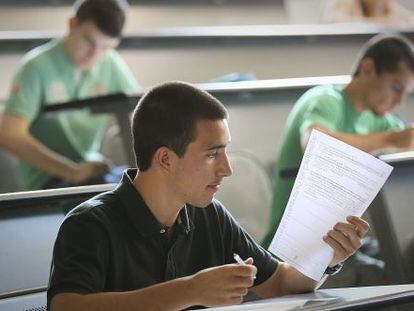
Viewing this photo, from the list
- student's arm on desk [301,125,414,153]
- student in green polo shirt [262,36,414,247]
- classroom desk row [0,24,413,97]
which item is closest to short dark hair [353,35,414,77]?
student in green polo shirt [262,36,414,247]

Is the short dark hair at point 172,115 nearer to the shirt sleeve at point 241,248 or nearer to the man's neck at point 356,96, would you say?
the shirt sleeve at point 241,248

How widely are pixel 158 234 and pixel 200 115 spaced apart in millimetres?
226

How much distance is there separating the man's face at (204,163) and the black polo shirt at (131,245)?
0.27 ft

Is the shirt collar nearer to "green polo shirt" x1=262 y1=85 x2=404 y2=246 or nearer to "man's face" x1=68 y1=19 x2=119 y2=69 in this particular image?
"green polo shirt" x1=262 y1=85 x2=404 y2=246

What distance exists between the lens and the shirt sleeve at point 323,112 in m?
2.64

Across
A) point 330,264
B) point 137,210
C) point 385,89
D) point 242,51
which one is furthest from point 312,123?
point 242,51

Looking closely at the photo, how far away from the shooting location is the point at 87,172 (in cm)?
266

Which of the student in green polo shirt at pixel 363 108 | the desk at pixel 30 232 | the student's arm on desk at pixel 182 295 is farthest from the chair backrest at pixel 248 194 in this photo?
the student's arm on desk at pixel 182 295

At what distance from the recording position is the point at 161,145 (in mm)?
1333

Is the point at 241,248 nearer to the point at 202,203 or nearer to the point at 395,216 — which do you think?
the point at 202,203

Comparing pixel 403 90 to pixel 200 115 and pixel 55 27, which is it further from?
pixel 55 27

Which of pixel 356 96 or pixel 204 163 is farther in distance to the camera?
pixel 356 96

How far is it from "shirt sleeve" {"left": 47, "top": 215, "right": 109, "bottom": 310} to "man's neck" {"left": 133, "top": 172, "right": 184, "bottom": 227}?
127mm

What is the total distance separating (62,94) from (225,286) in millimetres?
2195
